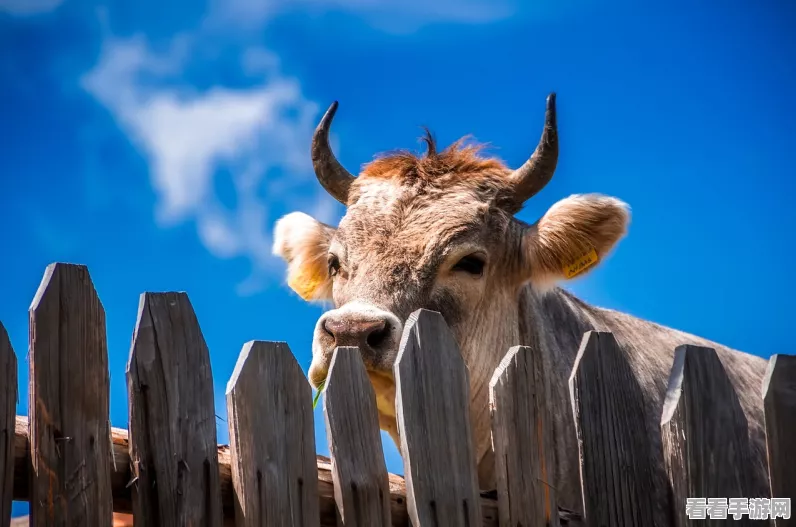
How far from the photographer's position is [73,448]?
2.52m

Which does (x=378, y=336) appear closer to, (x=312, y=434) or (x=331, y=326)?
(x=331, y=326)

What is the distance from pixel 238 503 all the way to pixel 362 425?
1.45 feet

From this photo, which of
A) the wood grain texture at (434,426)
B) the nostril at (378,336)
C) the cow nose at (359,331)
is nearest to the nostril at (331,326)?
the cow nose at (359,331)

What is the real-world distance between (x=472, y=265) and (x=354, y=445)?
270cm

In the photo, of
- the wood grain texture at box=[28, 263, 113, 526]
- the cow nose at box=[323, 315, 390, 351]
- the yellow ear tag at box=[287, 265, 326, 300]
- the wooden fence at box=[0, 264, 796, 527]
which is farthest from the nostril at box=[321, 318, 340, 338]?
the yellow ear tag at box=[287, 265, 326, 300]

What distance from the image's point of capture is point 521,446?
117 inches

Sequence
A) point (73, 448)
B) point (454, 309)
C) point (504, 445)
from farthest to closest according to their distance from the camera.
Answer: point (454, 309) → point (504, 445) → point (73, 448)

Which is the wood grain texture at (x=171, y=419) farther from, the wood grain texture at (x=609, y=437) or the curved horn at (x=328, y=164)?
the curved horn at (x=328, y=164)

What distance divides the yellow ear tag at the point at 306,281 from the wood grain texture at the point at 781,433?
380cm

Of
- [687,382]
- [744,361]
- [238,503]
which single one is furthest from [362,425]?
[744,361]

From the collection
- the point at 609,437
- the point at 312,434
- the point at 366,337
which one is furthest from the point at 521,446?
the point at 366,337

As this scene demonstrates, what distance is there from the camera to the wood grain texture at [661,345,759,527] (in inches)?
121

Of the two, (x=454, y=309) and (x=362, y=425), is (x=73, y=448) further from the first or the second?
(x=454, y=309)

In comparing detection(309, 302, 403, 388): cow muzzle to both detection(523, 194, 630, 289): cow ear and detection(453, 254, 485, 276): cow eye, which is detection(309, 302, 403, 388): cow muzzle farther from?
detection(523, 194, 630, 289): cow ear
